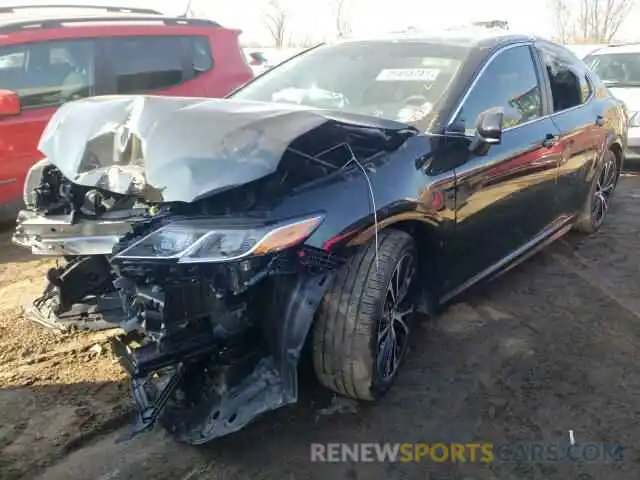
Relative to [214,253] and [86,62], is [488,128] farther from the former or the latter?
[86,62]

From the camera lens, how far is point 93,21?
19.3 feet

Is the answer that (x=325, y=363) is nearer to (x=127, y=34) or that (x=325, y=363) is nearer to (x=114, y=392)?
(x=114, y=392)

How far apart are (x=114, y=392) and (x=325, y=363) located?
1.05m

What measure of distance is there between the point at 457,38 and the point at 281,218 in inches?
79.2

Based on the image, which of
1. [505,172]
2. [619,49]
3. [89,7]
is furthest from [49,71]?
[619,49]

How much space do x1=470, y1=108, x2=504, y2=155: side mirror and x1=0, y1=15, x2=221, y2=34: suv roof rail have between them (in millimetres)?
4047

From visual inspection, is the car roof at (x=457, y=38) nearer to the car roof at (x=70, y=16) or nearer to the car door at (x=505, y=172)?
the car door at (x=505, y=172)

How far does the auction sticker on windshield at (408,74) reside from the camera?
139 inches

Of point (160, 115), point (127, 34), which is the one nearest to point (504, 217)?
point (160, 115)

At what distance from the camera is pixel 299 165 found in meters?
2.64

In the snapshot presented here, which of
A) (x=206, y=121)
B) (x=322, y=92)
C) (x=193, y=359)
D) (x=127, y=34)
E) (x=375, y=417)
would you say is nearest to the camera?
(x=193, y=359)

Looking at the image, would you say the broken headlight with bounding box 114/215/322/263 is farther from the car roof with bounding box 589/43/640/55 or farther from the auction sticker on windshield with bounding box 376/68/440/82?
the car roof with bounding box 589/43/640/55

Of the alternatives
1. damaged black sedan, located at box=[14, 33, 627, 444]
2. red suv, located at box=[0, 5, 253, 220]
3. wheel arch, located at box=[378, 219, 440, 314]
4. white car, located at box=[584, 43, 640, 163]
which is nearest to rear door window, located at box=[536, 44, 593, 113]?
damaged black sedan, located at box=[14, 33, 627, 444]

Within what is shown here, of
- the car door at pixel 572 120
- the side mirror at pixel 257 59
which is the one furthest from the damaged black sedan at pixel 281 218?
the side mirror at pixel 257 59
